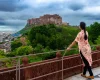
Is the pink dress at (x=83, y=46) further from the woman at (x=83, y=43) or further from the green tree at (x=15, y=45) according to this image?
the green tree at (x=15, y=45)

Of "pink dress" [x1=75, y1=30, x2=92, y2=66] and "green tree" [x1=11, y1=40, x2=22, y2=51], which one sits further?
"green tree" [x1=11, y1=40, x2=22, y2=51]

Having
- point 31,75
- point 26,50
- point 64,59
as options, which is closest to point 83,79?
point 64,59

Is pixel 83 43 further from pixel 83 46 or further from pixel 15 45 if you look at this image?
pixel 15 45

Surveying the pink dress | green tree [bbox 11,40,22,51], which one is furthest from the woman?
green tree [bbox 11,40,22,51]

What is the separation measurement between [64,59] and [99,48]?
7.30 feet

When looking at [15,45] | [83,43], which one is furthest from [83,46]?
[15,45]

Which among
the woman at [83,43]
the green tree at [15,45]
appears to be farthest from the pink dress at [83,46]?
the green tree at [15,45]

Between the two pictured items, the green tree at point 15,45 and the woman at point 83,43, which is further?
the green tree at point 15,45

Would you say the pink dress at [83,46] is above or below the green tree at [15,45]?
above

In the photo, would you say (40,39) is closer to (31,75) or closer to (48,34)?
(48,34)

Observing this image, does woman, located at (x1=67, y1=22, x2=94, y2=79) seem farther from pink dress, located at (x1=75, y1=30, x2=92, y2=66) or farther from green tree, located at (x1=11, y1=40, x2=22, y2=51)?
green tree, located at (x1=11, y1=40, x2=22, y2=51)

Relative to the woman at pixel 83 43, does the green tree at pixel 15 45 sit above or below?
below

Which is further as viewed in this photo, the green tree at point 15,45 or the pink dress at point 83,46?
the green tree at point 15,45

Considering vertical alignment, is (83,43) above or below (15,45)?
above
